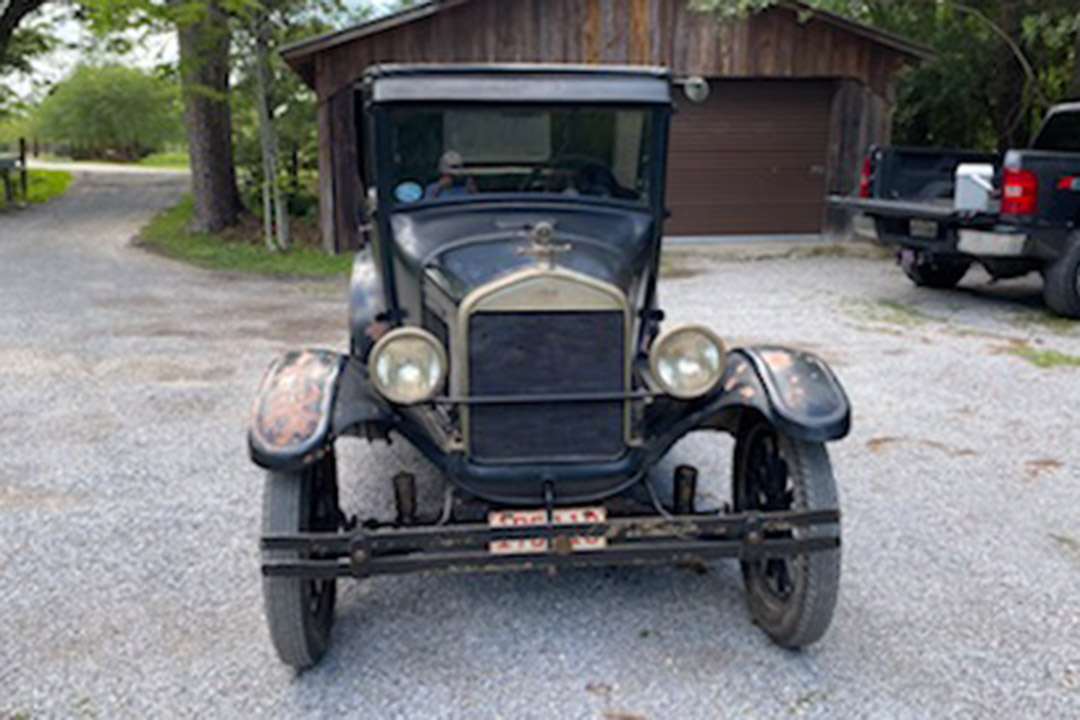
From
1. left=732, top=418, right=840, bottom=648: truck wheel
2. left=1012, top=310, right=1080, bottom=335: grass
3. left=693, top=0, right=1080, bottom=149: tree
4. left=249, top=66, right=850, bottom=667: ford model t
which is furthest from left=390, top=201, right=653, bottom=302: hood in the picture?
left=693, top=0, right=1080, bottom=149: tree

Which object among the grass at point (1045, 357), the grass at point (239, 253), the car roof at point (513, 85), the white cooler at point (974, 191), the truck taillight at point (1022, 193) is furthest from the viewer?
the grass at point (239, 253)

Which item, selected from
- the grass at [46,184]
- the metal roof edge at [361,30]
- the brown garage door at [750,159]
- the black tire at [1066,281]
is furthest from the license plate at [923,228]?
the grass at [46,184]

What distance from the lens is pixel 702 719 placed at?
2945 mm

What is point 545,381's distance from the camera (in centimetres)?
319

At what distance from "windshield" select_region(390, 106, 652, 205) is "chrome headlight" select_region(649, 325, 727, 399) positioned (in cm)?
107

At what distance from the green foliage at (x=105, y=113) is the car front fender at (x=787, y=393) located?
1413 inches

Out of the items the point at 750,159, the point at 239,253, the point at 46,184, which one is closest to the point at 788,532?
the point at 239,253

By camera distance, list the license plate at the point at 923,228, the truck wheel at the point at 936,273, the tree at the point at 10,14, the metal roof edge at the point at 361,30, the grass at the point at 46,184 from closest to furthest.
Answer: the license plate at the point at 923,228
the truck wheel at the point at 936,273
the metal roof edge at the point at 361,30
the tree at the point at 10,14
the grass at the point at 46,184

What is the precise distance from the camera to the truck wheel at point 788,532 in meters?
3.15

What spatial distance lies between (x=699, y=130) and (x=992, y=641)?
11.1m

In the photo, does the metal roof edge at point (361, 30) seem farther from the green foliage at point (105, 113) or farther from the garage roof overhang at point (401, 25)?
the green foliage at point (105, 113)

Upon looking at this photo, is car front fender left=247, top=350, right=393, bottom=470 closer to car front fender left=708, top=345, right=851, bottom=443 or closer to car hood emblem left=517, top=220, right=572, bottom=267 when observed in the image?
car hood emblem left=517, top=220, right=572, bottom=267

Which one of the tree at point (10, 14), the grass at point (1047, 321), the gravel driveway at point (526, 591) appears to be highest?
the tree at point (10, 14)

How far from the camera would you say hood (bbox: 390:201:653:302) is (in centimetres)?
354
